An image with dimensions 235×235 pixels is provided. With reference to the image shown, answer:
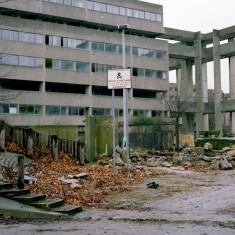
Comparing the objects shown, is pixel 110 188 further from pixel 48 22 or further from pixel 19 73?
pixel 48 22

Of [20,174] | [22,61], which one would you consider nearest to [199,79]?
[22,61]

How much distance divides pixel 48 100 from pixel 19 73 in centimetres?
488

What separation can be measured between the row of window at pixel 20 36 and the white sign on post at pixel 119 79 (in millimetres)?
35070

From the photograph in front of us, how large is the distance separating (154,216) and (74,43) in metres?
47.3

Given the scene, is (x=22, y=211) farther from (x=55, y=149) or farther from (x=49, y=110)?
(x=49, y=110)

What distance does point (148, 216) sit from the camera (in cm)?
800

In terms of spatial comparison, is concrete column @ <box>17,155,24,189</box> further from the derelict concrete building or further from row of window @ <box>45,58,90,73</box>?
row of window @ <box>45,58,90,73</box>

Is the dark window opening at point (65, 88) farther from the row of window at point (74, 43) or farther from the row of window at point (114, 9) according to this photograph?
the row of window at point (114, 9)

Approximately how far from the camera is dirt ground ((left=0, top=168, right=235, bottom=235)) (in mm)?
6840

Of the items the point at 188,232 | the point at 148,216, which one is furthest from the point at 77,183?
the point at 188,232

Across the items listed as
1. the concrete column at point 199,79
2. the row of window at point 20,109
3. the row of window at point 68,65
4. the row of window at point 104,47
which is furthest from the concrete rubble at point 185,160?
the concrete column at point 199,79

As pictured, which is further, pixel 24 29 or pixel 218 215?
pixel 24 29

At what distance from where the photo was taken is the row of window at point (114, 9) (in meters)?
53.5

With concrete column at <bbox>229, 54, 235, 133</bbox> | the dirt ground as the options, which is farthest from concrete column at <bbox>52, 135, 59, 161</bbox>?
concrete column at <bbox>229, 54, 235, 133</bbox>
